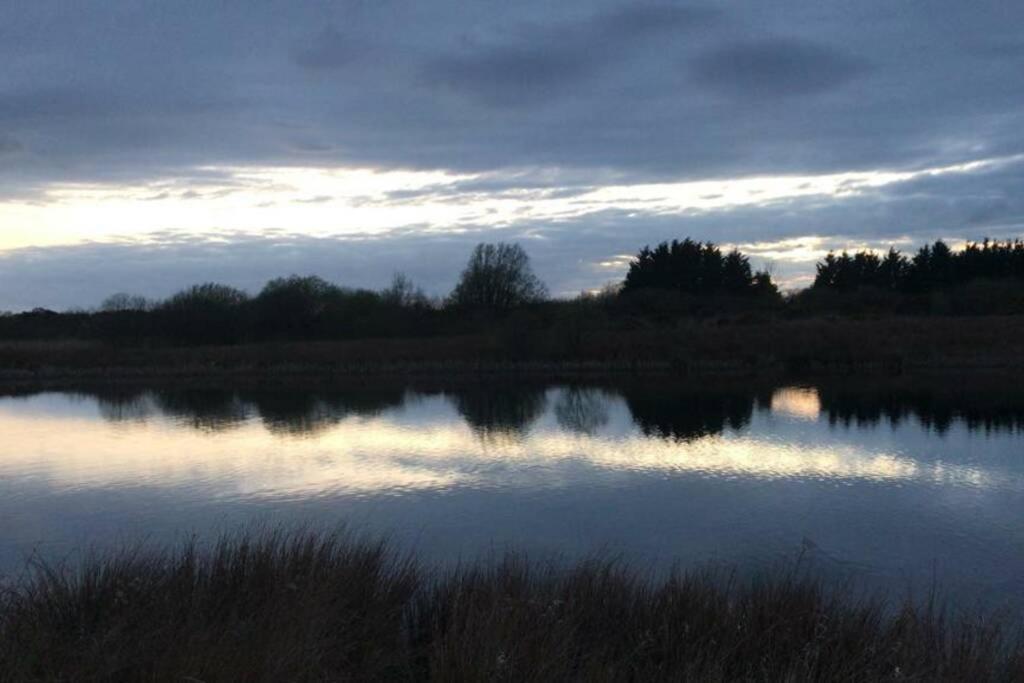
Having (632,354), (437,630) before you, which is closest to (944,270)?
(632,354)

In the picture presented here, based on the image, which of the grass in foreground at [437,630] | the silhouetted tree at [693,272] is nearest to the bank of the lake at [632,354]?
the silhouetted tree at [693,272]

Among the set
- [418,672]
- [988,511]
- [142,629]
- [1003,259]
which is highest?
[1003,259]

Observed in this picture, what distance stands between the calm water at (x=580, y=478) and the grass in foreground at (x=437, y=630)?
2954 millimetres

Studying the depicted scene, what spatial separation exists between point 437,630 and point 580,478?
1095 centimetres

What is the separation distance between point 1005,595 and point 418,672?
7.02 meters

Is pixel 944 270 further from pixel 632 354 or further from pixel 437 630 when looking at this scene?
pixel 437 630

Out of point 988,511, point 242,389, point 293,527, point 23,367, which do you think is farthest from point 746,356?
point 23,367

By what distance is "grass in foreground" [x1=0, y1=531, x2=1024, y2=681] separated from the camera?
5.36 meters

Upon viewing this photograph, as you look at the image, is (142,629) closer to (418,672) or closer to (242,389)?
(418,672)

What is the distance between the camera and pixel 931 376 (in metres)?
38.3

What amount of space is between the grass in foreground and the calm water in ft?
9.69

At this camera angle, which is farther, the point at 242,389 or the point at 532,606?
the point at 242,389

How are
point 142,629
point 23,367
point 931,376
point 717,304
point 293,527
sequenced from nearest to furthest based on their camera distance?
point 142,629 < point 293,527 < point 931,376 < point 23,367 < point 717,304

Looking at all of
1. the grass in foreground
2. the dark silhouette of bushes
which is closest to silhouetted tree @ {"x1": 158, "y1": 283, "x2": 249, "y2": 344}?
the dark silhouette of bushes
